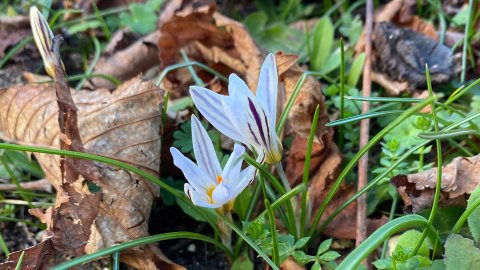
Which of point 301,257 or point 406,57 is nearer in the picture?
point 301,257

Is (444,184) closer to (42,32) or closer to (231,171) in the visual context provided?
(231,171)

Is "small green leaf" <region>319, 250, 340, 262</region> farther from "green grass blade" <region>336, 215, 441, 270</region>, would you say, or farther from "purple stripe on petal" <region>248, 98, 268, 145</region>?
"purple stripe on petal" <region>248, 98, 268, 145</region>

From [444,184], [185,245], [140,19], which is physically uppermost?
[140,19]

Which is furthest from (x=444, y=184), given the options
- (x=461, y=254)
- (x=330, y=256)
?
(x=330, y=256)

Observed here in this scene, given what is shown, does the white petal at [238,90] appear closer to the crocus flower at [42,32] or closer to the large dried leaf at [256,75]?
the large dried leaf at [256,75]

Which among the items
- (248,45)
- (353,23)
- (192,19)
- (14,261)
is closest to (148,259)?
(14,261)

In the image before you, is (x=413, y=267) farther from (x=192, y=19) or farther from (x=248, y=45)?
(x=192, y=19)
